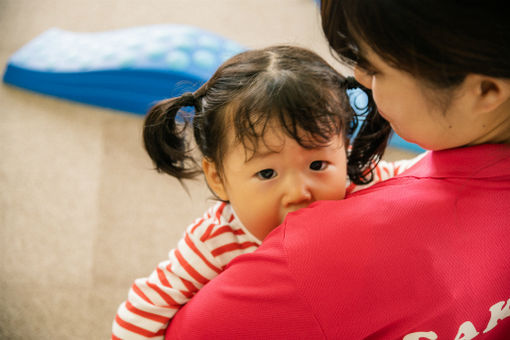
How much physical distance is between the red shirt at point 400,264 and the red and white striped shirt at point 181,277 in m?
0.33

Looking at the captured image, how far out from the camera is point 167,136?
1.04m

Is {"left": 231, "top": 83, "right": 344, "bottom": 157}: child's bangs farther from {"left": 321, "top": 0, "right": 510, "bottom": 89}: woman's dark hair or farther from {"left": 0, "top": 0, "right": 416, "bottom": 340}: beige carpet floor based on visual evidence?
{"left": 0, "top": 0, "right": 416, "bottom": 340}: beige carpet floor

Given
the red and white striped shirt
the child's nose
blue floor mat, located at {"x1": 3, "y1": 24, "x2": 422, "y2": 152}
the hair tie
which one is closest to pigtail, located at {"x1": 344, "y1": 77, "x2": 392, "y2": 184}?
the red and white striped shirt

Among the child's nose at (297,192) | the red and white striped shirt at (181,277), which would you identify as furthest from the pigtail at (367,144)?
the child's nose at (297,192)

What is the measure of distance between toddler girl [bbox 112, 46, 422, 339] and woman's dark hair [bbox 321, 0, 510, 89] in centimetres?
29

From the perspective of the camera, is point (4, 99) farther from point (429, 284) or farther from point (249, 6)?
point (429, 284)

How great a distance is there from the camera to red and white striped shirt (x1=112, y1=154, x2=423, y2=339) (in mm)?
907

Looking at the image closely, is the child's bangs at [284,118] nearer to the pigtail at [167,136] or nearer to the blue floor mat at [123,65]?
the pigtail at [167,136]

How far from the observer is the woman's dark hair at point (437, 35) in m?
0.48

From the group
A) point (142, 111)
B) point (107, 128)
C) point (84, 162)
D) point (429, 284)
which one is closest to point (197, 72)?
point (142, 111)

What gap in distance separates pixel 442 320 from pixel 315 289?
16cm

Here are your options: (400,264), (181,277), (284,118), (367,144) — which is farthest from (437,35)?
(181,277)

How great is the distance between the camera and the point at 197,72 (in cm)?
193

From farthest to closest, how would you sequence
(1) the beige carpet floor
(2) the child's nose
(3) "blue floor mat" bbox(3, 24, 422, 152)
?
(3) "blue floor mat" bbox(3, 24, 422, 152) → (1) the beige carpet floor → (2) the child's nose
